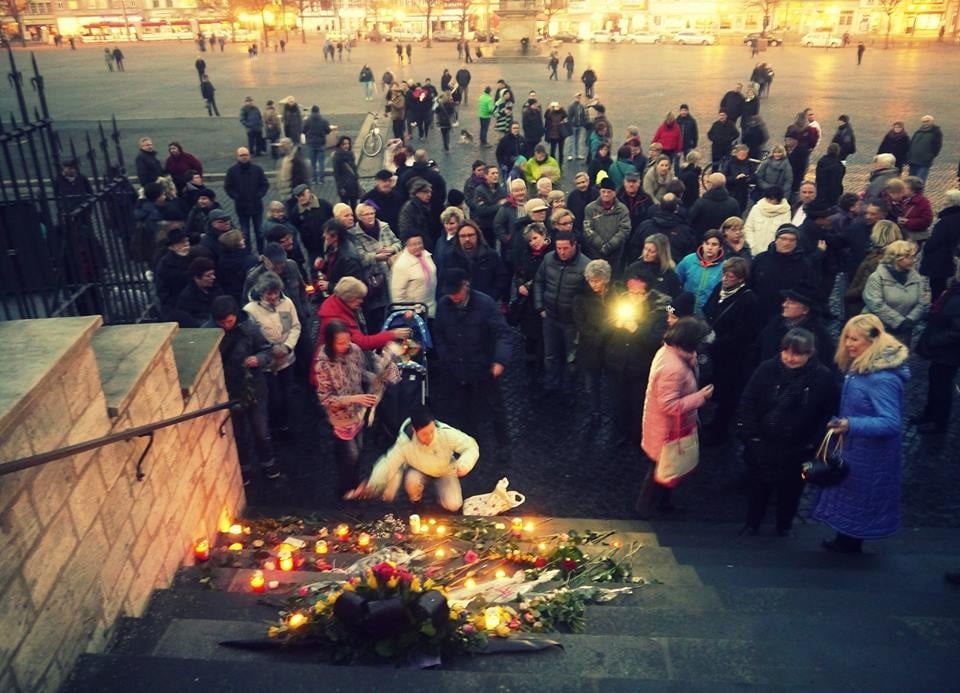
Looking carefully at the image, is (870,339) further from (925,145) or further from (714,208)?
(925,145)

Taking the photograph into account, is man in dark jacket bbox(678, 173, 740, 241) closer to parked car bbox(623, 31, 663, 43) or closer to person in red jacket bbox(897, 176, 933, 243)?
person in red jacket bbox(897, 176, 933, 243)

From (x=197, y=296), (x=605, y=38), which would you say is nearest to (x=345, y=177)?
(x=197, y=296)

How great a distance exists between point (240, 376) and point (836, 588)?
4.41m

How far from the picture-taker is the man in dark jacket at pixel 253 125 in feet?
62.3

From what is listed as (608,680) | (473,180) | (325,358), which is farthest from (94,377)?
(473,180)

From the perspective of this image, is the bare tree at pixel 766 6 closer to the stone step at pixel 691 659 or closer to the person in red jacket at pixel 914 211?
the person in red jacket at pixel 914 211

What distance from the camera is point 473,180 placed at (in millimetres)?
10523

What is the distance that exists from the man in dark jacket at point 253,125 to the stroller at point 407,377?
1406 centimetres

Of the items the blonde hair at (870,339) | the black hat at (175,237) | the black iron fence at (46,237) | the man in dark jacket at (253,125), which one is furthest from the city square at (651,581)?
the man in dark jacket at (253,125)

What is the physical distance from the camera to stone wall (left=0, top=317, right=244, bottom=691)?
293cm

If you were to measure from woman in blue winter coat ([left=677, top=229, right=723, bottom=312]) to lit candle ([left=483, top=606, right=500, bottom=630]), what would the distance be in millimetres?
4088

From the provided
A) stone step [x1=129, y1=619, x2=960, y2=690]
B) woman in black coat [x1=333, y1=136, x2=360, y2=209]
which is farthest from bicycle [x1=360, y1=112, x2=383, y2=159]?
stone step [x1=129, y1=619, x2=960, y2=690]

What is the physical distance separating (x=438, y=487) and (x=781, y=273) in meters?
3.68

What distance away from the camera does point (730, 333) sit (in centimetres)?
655
